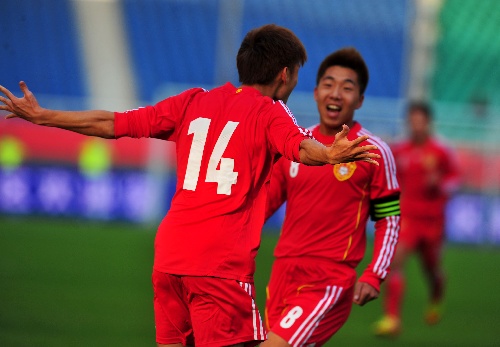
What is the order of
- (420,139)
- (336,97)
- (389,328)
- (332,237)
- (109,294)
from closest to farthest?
(332,237), (336,97), (389,328), (109,294), (420,139)

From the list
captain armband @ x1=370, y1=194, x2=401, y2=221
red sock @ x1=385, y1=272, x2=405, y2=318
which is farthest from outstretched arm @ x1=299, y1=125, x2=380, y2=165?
red sock @ x1=385, y1=272, x2=405, y2=318

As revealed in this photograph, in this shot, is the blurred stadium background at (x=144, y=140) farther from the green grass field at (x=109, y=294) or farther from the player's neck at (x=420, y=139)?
Answer: the player's neck at (x=420, y=139)

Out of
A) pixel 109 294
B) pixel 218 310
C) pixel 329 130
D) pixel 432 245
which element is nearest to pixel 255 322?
pixel 218 310

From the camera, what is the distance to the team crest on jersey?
16.8ft

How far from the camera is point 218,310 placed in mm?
3928

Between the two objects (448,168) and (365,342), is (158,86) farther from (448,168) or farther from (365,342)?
(365,342)

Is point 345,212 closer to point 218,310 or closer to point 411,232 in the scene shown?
point 218,310

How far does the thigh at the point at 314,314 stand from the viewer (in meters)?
4.79

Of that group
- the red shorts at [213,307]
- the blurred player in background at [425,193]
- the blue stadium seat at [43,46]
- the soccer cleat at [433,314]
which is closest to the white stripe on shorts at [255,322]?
the red shorts at [213,307]

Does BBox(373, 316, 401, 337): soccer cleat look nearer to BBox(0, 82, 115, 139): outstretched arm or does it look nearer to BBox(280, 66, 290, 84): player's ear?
BBox(280, 66, 290, 84): player's ear

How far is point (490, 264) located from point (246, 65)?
11546 mm

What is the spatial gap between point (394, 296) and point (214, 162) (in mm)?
5020

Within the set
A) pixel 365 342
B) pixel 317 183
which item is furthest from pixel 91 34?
pixel 317 183

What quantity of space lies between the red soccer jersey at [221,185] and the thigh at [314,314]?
86 cm
